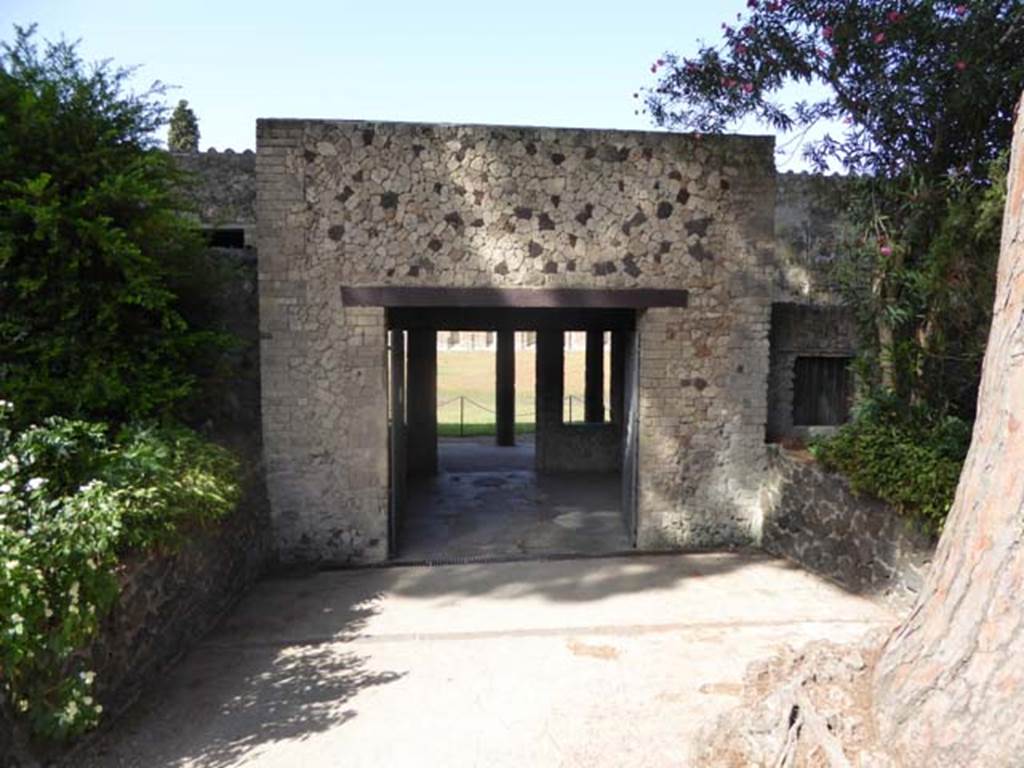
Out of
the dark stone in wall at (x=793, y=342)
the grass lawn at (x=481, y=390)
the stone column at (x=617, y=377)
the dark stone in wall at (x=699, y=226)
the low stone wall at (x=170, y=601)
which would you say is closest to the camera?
the low stone wall at (x=170, y=601)

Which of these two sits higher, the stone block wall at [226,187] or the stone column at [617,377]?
the stone block wall at [226,187]

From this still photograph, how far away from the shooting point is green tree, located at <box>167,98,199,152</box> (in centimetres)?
1841

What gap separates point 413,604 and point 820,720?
3.91 m

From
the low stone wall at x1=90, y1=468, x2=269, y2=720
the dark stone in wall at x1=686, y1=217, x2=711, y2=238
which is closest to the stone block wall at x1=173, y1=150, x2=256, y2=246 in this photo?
the low stone wall at x1=90, y1=468, x2=269, y2=720

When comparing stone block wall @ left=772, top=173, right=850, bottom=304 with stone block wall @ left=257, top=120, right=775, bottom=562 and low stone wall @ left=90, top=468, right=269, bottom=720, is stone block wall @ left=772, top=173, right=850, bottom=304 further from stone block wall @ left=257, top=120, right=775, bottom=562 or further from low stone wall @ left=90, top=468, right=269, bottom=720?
low stone wall @ left=90, top=468, right=269, bottom=720

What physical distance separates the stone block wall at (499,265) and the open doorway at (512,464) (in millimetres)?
719

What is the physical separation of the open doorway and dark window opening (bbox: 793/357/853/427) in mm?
2174

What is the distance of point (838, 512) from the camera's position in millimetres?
6547

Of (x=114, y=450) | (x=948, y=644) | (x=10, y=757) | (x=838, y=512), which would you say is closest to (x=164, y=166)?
(x=114, y=450)

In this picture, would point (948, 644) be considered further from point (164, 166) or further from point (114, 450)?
point (164, 166)

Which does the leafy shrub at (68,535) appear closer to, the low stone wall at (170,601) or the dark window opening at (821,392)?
the low stone wall at (170,601)

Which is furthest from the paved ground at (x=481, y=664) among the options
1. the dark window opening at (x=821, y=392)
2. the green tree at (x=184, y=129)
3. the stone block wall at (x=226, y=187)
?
the green tree at (x=184, y=129)

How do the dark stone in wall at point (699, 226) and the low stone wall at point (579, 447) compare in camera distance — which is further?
the low stone wall at point (579, 447)

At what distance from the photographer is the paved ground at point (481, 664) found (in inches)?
153
